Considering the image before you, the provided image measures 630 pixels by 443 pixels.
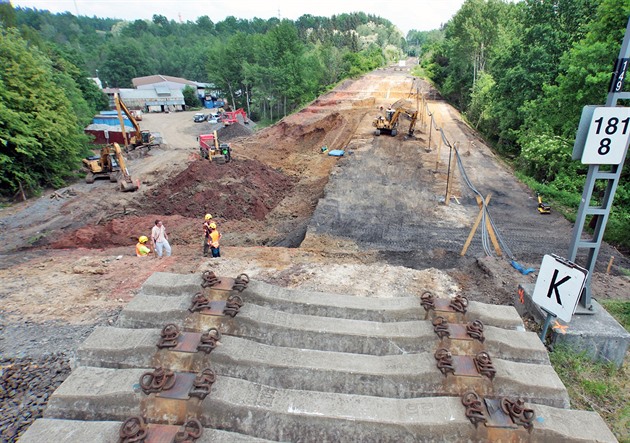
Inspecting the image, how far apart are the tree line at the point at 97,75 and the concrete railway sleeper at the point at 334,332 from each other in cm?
2123

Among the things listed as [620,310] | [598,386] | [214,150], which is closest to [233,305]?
[598,386]

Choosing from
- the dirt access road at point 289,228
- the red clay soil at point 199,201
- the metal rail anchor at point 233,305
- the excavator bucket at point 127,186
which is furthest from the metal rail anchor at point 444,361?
the excavator bucket at point 127,186

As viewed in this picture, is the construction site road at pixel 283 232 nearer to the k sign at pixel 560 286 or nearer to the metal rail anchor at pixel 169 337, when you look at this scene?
the metal rail anchor at pixel 169 337

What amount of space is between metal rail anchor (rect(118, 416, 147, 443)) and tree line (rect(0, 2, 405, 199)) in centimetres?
2249

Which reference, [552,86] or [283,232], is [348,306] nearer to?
[283,232]

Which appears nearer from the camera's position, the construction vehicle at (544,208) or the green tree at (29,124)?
the construction vehicle at (544,208)

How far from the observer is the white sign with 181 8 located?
4.64 meters

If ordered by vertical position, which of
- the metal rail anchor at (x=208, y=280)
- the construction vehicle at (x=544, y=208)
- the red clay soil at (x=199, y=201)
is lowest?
the red clay soil at (x=199, y=201)

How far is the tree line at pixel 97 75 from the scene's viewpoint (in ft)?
68.5

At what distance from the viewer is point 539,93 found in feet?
67.9

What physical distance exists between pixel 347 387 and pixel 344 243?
8.22m

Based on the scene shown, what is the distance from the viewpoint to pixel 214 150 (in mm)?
22734

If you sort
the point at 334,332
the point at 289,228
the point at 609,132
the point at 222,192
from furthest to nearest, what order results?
the point at 222,192, the point at 289,228, the point at 609,132, the point at 334,332

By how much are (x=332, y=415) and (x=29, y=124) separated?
990 inches
